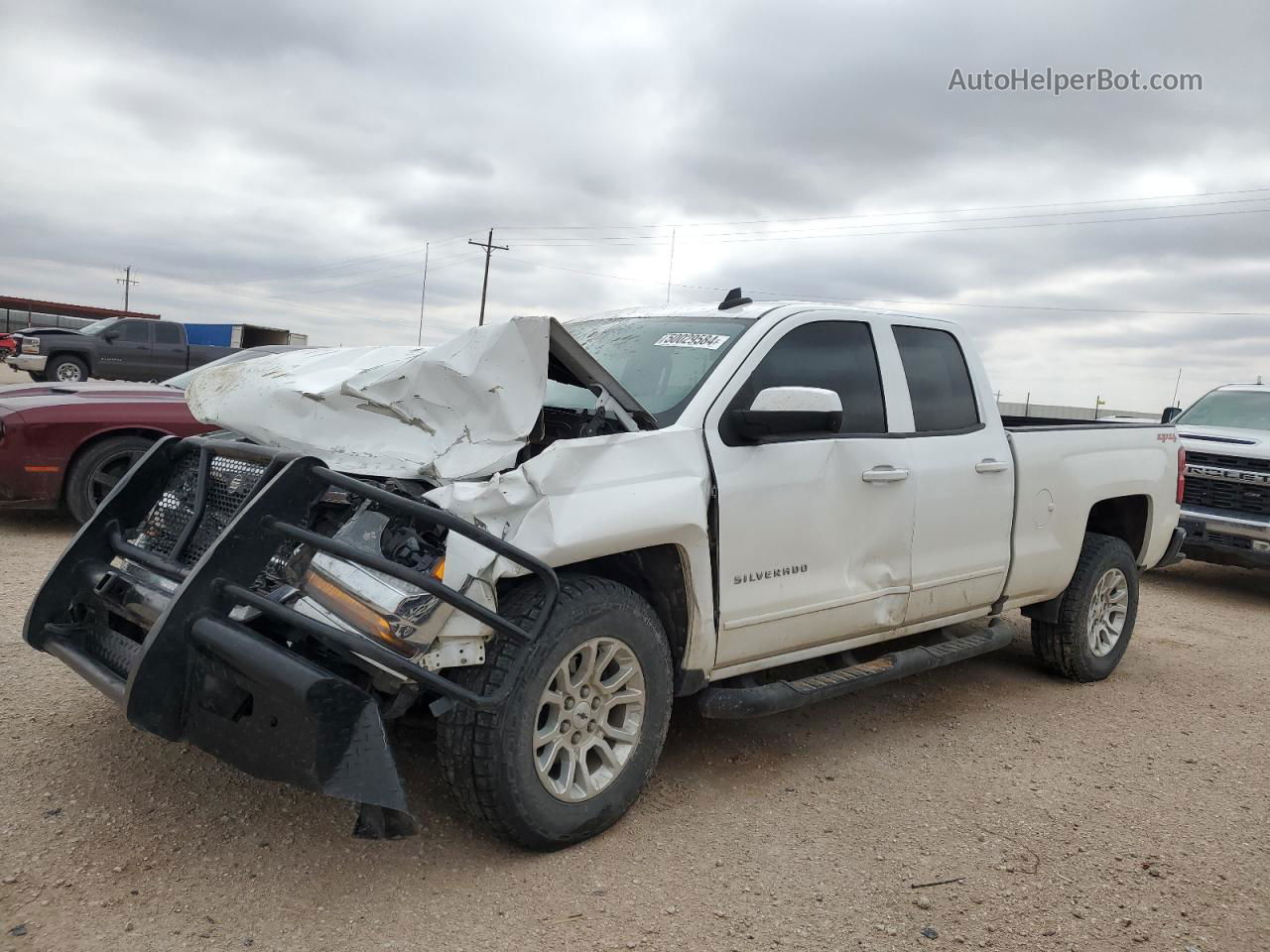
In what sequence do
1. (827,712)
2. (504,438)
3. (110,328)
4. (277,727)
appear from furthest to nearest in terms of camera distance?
(110,328)
(827,712)
(504,438)
(277,727)

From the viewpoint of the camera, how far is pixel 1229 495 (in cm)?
888

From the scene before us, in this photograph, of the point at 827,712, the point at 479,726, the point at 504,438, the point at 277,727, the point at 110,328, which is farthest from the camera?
the point at 110,328

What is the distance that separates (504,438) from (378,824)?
1.24 meters

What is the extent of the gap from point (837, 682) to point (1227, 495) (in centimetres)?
666

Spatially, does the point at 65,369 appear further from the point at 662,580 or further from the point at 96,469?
the point at 662,580

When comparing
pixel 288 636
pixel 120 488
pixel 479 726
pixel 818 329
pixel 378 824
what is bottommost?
pixel 378 824

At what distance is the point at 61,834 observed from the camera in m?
3.07

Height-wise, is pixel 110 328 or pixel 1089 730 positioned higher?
pixel 110 328

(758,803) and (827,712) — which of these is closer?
(758,803)

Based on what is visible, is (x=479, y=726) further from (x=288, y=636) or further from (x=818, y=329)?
(x=818, y=329)

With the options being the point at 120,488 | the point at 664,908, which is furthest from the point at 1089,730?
the point at 120,488

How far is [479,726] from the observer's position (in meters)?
2.96

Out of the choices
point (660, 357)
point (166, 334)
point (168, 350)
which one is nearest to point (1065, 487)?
point (660, 357)

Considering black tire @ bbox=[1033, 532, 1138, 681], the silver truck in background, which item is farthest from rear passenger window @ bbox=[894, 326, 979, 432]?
the silver truck in background
